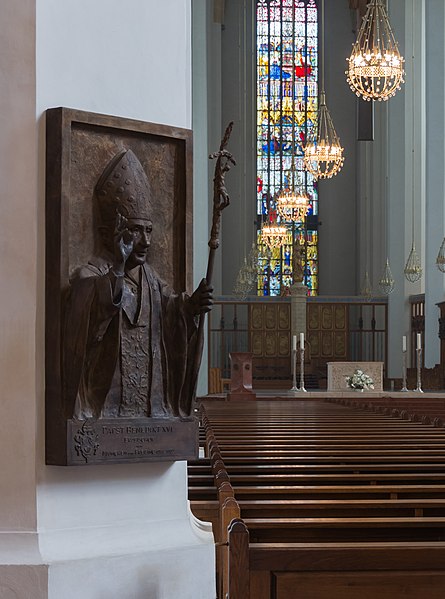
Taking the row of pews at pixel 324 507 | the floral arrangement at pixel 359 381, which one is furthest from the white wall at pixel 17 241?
the floral arrangement at pixel 359 381

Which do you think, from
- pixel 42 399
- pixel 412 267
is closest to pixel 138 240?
pixel 42 399

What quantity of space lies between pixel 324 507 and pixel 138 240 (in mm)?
1571

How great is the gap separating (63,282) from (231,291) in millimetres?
29426

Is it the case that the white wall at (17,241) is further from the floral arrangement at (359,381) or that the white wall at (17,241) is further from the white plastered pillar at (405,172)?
the white plastered pillar at (405,172)

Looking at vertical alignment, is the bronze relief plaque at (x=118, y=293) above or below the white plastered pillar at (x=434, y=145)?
below

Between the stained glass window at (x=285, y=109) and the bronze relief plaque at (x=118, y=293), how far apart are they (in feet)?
94.9

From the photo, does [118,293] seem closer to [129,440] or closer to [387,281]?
[129,440]

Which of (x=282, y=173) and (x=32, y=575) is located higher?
(x=282, y=173)

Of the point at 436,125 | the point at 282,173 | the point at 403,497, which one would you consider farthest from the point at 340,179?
the point at 403,497

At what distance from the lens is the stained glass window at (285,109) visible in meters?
32.9

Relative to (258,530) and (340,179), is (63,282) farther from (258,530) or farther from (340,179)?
(340,179)

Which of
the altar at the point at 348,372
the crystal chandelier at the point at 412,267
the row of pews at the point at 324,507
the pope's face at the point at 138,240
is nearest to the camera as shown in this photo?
the row of pews at the point at 324,507

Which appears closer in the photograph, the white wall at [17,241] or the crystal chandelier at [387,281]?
the white wall at [17,241]

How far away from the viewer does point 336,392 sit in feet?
67.2
